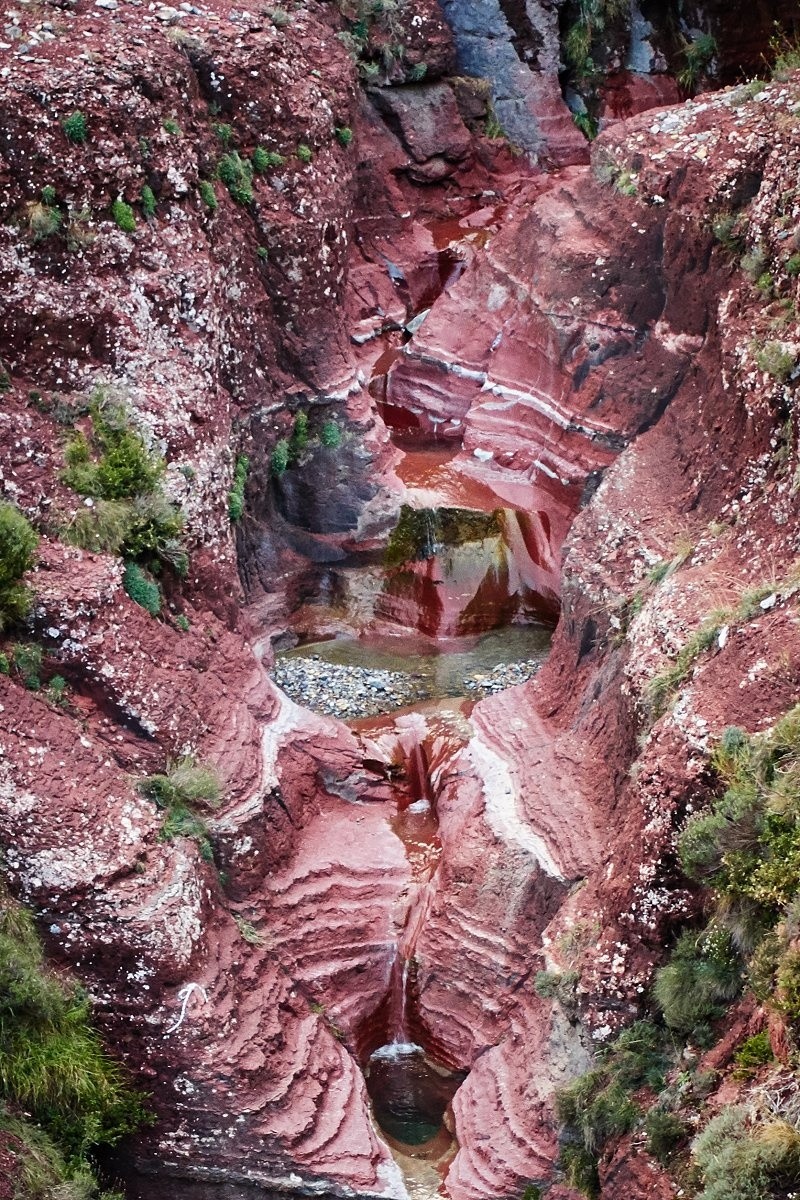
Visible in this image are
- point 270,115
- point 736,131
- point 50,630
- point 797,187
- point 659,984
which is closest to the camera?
point 659,984

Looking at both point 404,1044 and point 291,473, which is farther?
point 291,473

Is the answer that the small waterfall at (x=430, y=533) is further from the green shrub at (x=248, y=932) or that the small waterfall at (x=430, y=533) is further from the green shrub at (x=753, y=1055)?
the green shrub at (x=753, y=1055)

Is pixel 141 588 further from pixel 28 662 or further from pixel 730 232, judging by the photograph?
pixel 730 232

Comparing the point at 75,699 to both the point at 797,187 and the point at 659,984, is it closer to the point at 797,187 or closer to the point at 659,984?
the point at 659,984

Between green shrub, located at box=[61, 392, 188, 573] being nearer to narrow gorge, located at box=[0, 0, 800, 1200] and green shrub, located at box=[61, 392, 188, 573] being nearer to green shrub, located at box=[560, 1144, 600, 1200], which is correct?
narrow gorge, located at box=[0, 0, 800, 1200]

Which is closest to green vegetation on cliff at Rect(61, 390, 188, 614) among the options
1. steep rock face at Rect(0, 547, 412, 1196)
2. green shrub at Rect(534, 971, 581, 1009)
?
steep rock face at Rect(0, 547, 412, 1196)

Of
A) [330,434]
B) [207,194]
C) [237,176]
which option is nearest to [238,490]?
[330,434]

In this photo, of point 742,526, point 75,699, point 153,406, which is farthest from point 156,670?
point 742,526
